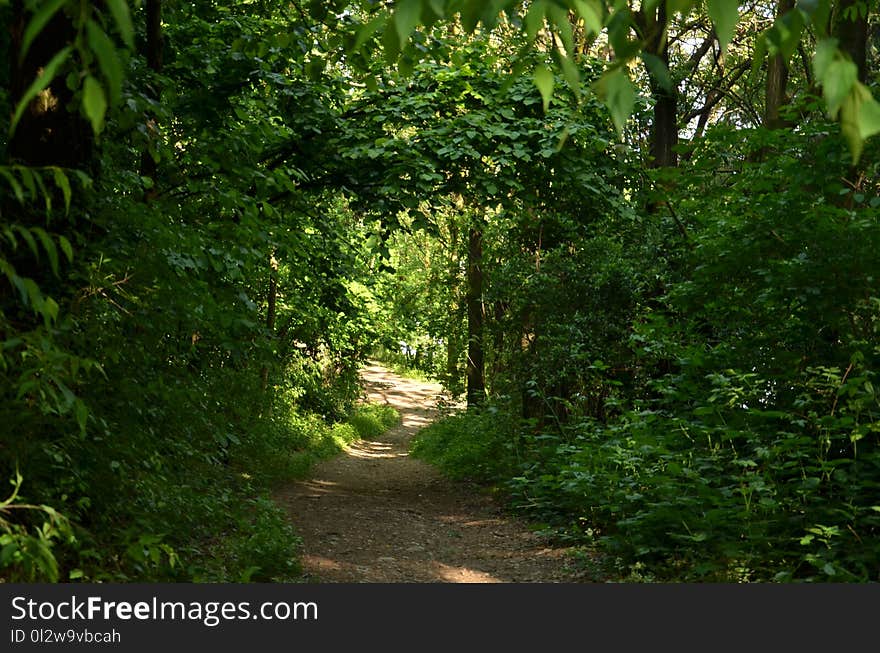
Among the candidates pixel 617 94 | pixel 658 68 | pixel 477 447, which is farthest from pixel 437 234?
pixel 617 94

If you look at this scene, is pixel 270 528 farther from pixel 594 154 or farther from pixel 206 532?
pixel 594 154

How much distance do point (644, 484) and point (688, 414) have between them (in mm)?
1021

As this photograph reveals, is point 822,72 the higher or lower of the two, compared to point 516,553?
higher

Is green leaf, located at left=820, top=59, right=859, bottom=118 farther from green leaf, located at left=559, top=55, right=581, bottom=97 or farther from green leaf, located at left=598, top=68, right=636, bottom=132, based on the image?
green leaf, located at left=559, top=55, right=581, bottom=97

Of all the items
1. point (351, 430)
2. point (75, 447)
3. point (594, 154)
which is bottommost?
point (351, 430)

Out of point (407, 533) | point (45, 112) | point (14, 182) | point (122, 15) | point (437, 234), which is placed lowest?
point (407, 533)

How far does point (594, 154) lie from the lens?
10.4 meters

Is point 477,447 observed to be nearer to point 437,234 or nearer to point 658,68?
point 437,234

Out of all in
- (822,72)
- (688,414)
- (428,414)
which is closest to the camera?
(822,72)

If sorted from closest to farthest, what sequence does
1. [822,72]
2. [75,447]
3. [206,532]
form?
[822,72], [75,447], [206,532]

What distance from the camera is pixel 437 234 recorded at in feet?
32.9

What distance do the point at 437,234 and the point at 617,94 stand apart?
8.37 metres

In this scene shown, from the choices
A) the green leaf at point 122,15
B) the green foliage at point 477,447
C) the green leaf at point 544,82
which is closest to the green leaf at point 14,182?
the green leaf at point 122,15

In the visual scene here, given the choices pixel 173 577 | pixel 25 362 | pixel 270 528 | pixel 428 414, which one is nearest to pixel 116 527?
pixel 173 577
